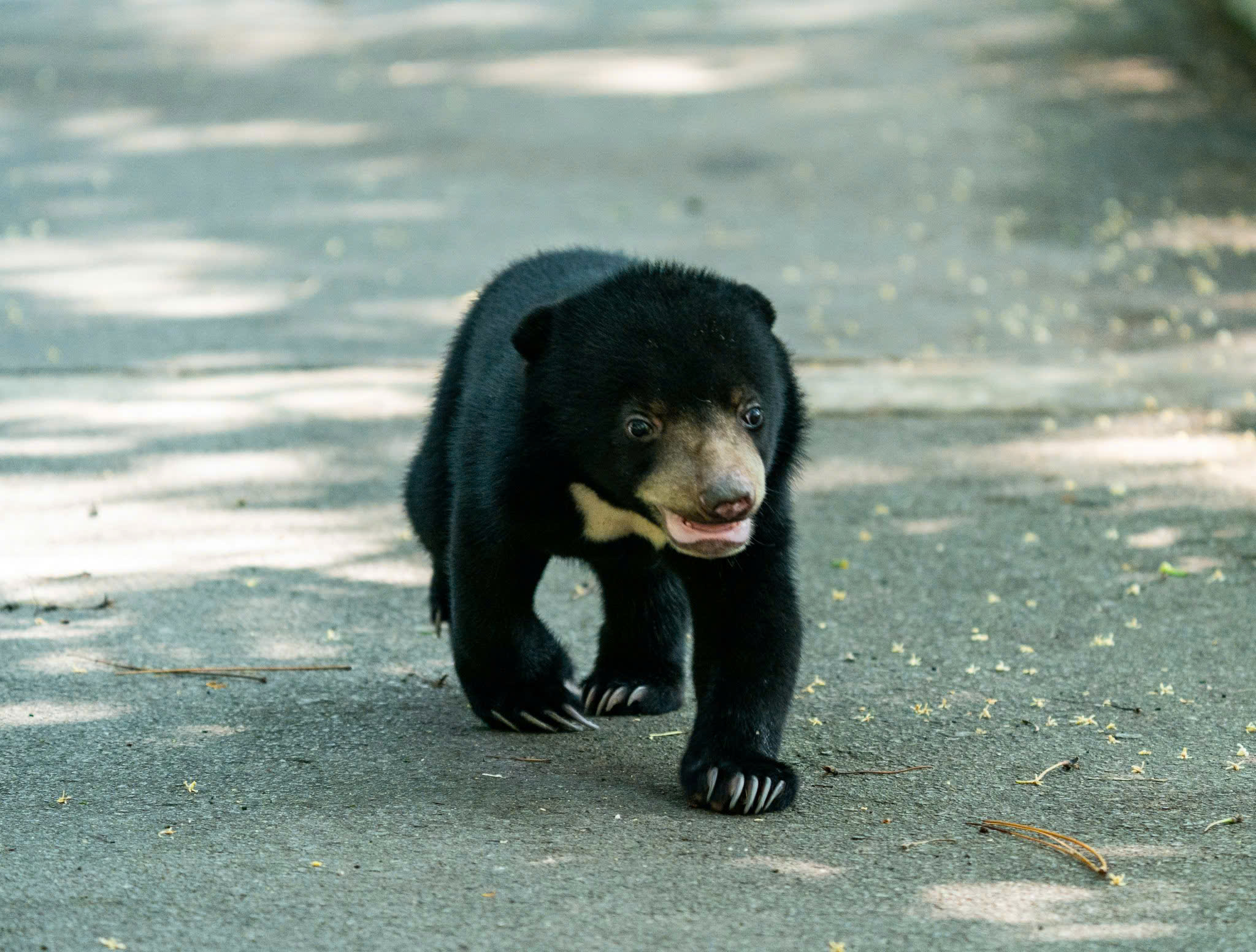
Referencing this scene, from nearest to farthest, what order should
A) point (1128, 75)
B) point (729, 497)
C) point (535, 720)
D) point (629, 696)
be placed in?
point (729, 497)
point (535, 720)
point (629, 696)
point (1128, 75)

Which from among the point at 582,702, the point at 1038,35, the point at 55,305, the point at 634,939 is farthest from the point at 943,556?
the point at 1038,35

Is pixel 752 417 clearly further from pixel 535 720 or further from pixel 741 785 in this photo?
pixel 535 720

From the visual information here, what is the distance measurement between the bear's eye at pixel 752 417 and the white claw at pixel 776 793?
80cm

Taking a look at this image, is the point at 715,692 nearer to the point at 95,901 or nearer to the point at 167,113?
the point at 95,901

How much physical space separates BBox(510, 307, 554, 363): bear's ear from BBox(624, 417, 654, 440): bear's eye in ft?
1.17

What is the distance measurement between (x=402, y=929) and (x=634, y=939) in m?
0.43

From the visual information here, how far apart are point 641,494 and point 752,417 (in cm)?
30

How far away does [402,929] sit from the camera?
3.06 metres

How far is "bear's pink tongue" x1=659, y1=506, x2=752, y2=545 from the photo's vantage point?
358 cm

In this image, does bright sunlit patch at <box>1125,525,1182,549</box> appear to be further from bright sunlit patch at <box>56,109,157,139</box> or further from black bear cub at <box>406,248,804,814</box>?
bright sunlit patch at <box>56,109,157,139</box>

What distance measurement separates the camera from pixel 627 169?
10.9 metres

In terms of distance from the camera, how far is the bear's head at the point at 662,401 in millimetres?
3582

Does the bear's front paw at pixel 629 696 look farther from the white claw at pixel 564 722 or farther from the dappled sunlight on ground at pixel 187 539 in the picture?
the dappled sunlight on ground at pixel 187 539

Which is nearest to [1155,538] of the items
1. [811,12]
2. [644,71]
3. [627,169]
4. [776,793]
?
[776,793]
